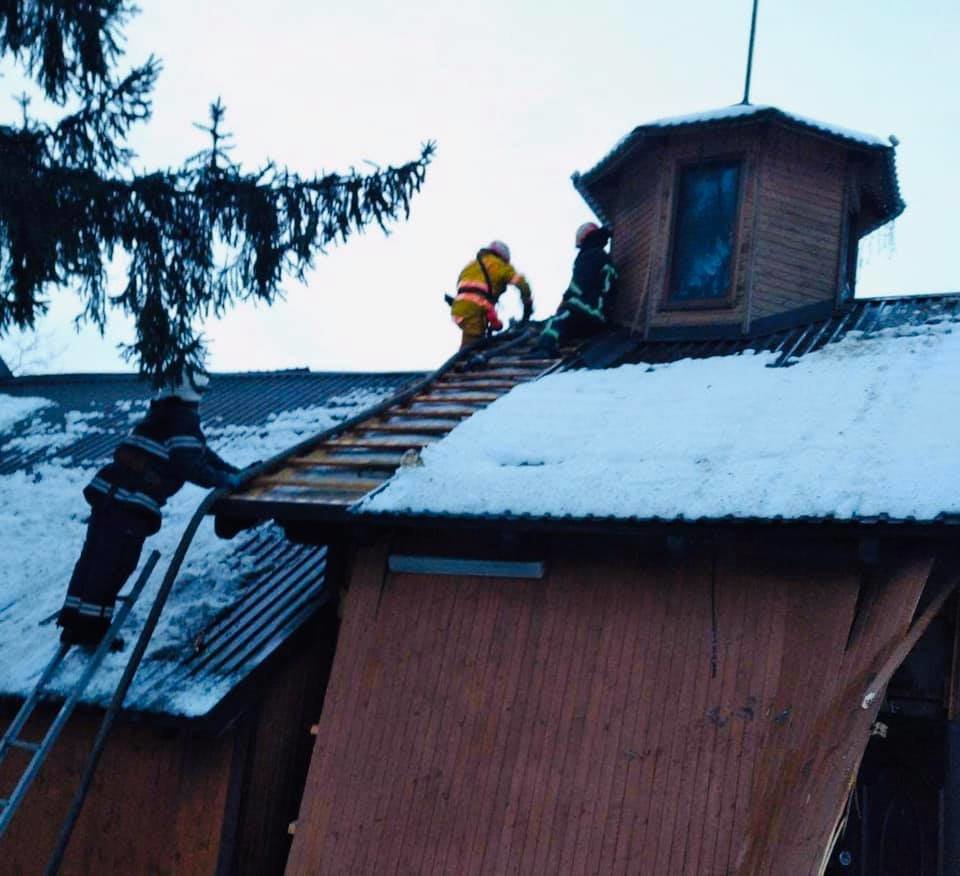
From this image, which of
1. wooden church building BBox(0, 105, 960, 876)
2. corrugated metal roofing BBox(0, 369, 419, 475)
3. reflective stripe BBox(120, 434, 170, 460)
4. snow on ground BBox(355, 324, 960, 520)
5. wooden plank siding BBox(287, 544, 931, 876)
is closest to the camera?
wooden plank siding BBox(287, 544, 931, 876)

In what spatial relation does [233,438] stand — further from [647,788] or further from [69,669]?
[647,788]

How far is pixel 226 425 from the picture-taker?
14.5 metres

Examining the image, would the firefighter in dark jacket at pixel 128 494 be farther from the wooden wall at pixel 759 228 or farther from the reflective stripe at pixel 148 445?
the wooden wall at pixel 759 228

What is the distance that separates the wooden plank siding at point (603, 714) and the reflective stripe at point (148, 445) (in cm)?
207

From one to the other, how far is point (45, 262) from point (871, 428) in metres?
5.90

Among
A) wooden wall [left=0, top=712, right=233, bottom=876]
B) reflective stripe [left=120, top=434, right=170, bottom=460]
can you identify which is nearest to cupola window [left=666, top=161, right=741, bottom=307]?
reflective stripe [left=120, top=434, right=170, bottom=460]

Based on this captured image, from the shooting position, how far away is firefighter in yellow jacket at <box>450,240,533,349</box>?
43.8 ft

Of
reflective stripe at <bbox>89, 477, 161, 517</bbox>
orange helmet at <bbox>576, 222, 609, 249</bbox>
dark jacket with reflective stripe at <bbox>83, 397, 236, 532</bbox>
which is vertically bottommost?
reflective stripe at <bbox>89, 477, 161, 517</bbox>

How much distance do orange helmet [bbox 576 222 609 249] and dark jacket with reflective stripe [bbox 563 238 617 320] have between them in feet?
0.18

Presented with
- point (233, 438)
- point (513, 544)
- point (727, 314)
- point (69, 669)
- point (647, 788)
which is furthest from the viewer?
point (233, 438)

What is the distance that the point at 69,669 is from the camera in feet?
31.6

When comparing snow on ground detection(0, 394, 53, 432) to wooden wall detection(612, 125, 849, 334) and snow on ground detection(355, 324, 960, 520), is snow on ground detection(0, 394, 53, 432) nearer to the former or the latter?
wooden wall detection(612, 125, 849, 334)

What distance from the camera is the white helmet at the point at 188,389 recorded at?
8.70 meters

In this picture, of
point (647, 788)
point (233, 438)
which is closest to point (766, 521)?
point (647, 788)
